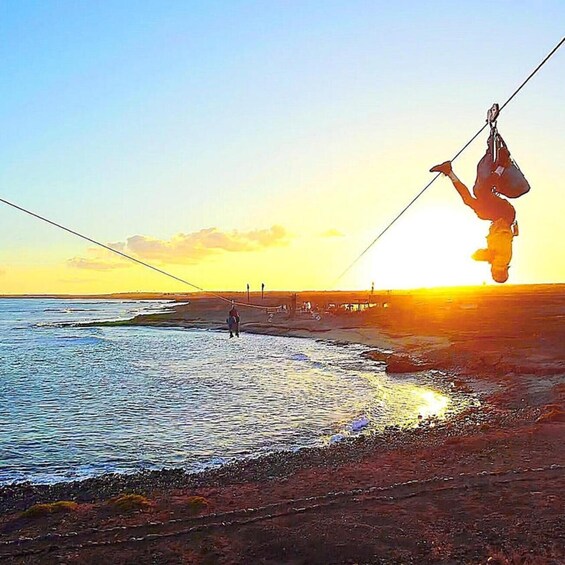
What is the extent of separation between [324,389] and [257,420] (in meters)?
6.73

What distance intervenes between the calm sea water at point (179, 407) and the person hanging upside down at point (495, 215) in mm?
11005

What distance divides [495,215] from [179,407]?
18943 millimetres

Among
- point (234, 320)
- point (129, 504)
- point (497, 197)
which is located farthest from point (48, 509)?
point (234, 320)

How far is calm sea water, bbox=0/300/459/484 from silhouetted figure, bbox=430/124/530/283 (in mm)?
11032

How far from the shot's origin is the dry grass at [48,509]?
10609 mm

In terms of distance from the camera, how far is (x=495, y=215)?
18.7 feet

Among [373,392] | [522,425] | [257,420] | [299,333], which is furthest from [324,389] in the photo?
[299,333]

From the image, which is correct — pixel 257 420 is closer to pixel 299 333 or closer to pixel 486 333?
pixel 486 333

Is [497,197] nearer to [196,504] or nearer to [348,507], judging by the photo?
[348,507]

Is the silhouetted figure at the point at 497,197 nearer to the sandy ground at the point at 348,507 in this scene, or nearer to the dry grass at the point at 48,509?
the sandy ground at the point at 348,507

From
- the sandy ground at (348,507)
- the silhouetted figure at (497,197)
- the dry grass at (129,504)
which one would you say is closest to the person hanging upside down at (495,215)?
the silhouetted figure at (497,197)

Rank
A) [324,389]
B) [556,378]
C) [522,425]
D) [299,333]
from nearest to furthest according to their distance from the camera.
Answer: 1. [522,425]
2. [556,378]
3. [324,389]
4. [299,333]

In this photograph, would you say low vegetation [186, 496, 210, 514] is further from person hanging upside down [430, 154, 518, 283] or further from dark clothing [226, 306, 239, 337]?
dark clothing [226, 306, 239, 337]

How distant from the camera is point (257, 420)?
20328mm
